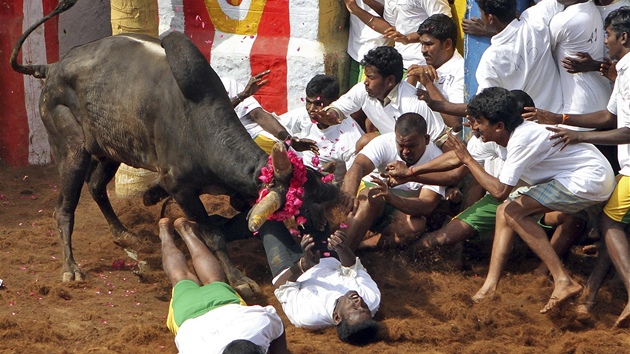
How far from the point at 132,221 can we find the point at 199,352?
12.9 feet

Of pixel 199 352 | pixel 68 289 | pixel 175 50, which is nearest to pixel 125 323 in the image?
pixel 68 289

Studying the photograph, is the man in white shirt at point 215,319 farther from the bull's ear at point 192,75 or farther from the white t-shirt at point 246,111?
the white t-shirt at point 246,111

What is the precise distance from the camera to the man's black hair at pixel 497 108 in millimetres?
7164

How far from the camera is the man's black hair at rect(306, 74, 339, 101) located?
8.98 m

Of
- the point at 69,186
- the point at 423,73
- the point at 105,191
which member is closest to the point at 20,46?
the point at 69,186

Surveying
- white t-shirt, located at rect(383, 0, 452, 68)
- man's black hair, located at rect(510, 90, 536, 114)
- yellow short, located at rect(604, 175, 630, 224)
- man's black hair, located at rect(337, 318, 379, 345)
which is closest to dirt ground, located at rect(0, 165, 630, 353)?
man's black hair, located at rect(337, 318, 379, 345)

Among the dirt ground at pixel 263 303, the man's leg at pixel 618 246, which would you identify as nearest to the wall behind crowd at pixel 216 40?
the dirt ground at pixel 263 303

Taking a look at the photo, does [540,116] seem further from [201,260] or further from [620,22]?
[201,260]

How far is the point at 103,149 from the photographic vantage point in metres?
8.42

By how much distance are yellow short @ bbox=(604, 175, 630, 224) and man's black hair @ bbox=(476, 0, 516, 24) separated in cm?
160

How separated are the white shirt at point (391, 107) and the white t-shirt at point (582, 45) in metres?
1.21

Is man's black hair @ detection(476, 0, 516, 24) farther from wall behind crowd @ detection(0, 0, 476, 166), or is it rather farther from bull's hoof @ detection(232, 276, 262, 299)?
bull's hoof @ detection(232, 276, 262, 299)

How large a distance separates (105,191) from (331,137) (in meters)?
2.08

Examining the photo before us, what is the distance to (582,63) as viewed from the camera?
7.80 metres
